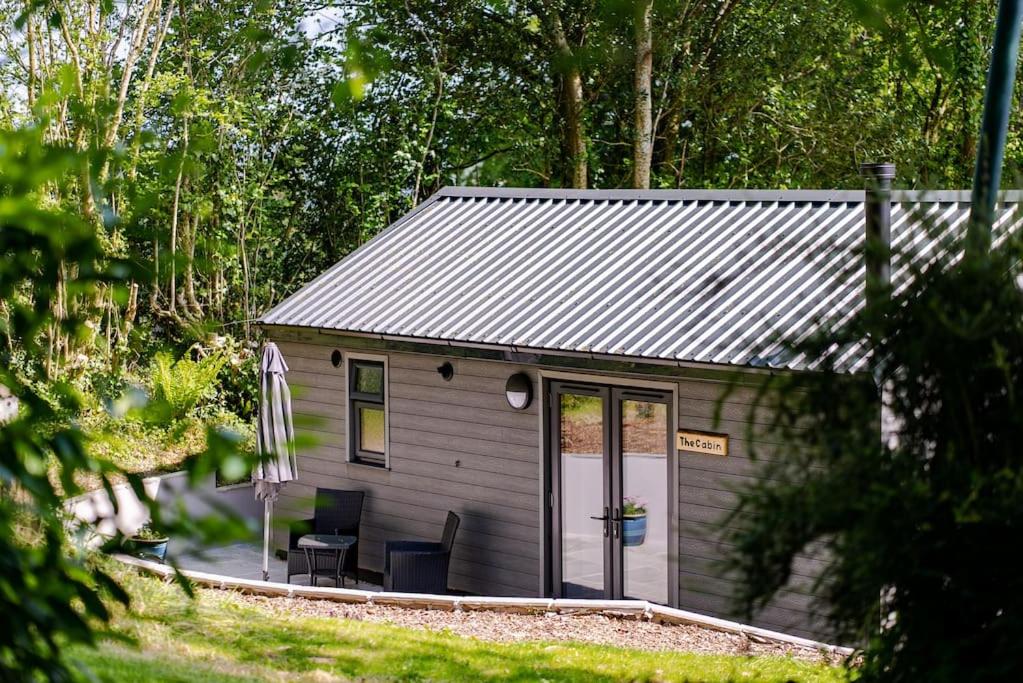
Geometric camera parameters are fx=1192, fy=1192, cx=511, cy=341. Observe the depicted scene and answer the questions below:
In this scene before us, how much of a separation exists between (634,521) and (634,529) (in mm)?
75

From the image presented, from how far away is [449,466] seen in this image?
40.0ft

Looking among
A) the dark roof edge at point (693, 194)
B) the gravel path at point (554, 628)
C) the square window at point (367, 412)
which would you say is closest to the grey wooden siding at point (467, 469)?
the square window at point (367, 412)

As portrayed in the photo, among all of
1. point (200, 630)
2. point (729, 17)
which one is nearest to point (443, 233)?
point (200, 630)

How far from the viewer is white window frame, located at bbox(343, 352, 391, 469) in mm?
12656

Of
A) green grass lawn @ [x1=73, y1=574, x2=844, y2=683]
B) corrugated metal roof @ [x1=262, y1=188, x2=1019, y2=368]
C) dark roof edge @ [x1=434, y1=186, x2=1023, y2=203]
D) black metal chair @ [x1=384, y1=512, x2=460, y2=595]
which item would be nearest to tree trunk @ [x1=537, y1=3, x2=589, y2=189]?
dark roof edge @ [x1=434, y1=186, x2=1023, y2=203]

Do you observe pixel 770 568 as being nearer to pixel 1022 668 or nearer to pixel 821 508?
pixel 821 508

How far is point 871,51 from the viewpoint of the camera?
21281 millimetres

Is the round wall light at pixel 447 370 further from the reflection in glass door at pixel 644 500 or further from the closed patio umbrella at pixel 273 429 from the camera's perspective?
the reflection in glass door at pixel 644 500

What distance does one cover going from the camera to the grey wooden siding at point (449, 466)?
11.6 meters

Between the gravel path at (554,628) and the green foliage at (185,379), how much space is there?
650cm

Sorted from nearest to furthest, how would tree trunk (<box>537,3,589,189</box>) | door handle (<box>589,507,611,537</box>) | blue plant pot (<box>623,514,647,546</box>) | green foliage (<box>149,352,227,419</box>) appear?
1. blue plant pot (<box>623,514,647,546</box>)
2. door handle (<box>589,507,611,537</box>)
3. green foliage (<box>149,352,227,419</box>)
4. tree trunk (<box>537,3,589,189</box>)

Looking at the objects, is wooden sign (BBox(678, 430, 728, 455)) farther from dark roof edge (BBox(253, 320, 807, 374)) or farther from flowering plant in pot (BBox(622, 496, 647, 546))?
flowering plant in pot (BBox(622, 496, 647, 546))

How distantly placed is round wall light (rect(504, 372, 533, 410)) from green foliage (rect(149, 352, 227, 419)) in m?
6.61

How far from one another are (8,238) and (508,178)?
21.7 m
